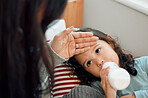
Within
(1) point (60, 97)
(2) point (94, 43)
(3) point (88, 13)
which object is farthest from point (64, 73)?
(3) point (88, 13)

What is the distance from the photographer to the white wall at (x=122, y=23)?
143 centimetres

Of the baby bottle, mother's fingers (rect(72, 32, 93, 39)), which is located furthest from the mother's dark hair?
mother's fingers (rect(72, 32, 93, 39))

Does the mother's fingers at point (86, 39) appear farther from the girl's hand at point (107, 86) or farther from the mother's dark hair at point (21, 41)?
the mother's dark hair at point (21, 41)

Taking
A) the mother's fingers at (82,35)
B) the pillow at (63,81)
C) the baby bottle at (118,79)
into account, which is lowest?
the pillow at (63,81)

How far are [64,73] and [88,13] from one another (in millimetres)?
966

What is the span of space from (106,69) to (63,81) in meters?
0.30

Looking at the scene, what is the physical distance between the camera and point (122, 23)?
158 centimetres

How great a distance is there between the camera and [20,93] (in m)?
0.51

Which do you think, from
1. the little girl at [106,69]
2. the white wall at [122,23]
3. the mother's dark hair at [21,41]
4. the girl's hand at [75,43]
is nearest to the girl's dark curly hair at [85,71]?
the little girl at [106,69]

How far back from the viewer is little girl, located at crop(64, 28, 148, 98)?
1084mm

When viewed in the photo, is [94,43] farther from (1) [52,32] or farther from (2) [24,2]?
(2) [24,2]

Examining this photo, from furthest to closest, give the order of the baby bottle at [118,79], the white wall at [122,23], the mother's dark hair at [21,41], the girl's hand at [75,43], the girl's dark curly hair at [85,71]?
the white wall at [122,23]
the girl's dark curly hair at [85,71]
the girl's hand at [75,43]
the baby bottle at [118,79]
the mother's dark hair at [21,41]

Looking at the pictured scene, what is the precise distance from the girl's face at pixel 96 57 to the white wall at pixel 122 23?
0.45 meters

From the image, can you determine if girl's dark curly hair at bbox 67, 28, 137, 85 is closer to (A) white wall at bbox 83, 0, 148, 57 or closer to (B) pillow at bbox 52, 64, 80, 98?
(B) pillow at bbox 52, 64, 80, 98
